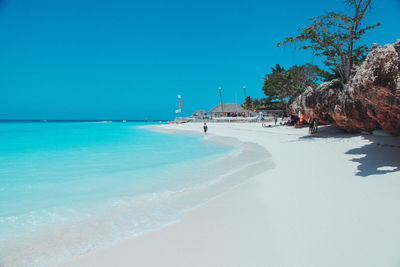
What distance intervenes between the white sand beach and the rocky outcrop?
1713 mm

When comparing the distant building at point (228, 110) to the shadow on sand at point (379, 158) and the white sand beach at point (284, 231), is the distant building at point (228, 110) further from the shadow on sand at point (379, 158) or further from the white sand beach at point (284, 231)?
the white sand beach at point (284, 231)

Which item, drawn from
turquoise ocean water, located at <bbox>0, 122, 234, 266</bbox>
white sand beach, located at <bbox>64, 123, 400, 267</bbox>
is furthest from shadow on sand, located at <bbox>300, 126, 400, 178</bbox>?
turquoise ocean water, located at <bbox>0, 122, 234, 266</bbox>

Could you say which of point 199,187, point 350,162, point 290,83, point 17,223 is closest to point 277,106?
point 290,83

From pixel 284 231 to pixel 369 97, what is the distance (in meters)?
4.38

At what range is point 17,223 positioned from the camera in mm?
3180

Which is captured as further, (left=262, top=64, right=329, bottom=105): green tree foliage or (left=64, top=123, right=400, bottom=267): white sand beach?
(left=262, top=64, right=329, bottom=105): green tree foliage

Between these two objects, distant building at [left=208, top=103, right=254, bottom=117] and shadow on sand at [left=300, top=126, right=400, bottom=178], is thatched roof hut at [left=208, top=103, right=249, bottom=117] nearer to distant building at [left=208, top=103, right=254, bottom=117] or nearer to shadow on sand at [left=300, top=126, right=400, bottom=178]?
distant building at [left=208, top=103, right=254, bottom=117]

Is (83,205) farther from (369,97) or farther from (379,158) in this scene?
(379,158)

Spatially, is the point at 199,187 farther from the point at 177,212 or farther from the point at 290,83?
the point at 290,83

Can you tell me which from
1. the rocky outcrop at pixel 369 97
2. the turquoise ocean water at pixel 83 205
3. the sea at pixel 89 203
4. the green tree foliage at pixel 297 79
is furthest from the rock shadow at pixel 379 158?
the green tree foliage at pixel 297 79

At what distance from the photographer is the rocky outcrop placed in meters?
3.99

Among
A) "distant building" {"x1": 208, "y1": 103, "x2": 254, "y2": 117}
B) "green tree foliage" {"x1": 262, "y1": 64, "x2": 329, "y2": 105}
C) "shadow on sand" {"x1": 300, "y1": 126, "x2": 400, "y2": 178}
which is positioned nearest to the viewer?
"shadow on sand" {"x1": 300, "y1": 126, "x2": 400, "y2": 178}

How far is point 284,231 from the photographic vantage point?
7.80 feet

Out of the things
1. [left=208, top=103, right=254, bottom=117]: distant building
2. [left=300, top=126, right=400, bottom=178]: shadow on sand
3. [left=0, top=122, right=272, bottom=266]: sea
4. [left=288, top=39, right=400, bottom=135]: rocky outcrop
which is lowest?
[left=0, top=122, right=272, bottom=266]: sea
